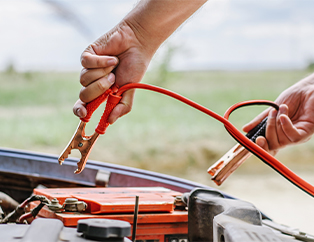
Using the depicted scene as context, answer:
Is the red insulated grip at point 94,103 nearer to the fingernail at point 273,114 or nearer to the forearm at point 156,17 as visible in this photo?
the forearm at point 156,17

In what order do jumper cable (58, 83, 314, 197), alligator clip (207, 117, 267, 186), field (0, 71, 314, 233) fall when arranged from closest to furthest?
jumper cable (58, 83, 314, 197) → alligator clip (207, 117, 267, 186) → field (0, 71, 314, 233)

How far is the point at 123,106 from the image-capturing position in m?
0.65

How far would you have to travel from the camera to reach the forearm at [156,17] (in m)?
0.65

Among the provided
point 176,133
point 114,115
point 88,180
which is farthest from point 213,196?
point 176,133

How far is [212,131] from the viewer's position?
→ 28.9 feet

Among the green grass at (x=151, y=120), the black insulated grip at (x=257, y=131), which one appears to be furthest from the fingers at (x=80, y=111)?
the green grass at (x=151, y=120)

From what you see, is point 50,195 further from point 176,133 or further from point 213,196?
point 176,133

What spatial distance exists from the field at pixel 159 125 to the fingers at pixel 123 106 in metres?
6.43

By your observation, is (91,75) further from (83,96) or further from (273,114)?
(273,114)

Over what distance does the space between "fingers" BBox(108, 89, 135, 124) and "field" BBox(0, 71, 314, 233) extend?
6428mm

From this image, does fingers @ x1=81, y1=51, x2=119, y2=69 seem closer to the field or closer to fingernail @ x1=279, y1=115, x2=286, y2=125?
fingernail @ x1=279, y1=115, x2=286, y2=125

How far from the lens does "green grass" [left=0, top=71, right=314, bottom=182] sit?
25.9 feet

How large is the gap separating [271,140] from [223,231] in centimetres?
34

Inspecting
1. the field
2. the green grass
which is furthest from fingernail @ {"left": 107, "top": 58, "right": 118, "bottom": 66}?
the green grass
